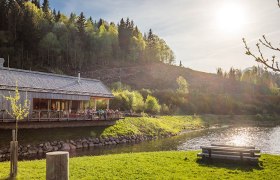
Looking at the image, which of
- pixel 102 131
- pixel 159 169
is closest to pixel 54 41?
pixel 102 131

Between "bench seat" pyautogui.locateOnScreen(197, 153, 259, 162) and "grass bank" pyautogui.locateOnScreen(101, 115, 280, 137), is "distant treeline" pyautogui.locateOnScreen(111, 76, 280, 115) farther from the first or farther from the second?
"bench seat" pyautogui.locateOnScreen(197, 153, 259, 162)

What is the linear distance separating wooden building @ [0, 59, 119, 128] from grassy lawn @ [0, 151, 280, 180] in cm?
2076

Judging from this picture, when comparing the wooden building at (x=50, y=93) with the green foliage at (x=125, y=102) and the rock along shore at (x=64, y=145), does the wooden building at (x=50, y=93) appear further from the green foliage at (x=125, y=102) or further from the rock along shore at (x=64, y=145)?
the green foliage at (x=125, y=102)

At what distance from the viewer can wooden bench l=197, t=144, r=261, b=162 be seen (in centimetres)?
1705

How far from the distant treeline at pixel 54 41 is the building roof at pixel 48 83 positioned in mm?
57342

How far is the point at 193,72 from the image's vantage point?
16875 cm

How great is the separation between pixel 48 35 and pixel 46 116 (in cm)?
7723

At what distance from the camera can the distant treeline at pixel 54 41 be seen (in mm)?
103250

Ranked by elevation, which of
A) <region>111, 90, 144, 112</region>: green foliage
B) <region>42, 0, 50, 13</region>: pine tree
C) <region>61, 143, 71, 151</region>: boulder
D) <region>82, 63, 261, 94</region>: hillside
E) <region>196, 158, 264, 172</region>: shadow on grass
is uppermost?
<region>42, 0, 50, 13</region>: pine tree

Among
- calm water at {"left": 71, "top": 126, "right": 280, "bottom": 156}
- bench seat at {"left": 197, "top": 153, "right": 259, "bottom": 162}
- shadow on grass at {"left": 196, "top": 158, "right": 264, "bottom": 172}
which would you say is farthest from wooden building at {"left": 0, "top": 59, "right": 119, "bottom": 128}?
shadow on grass at {"left": 196, "top": 158, "right": 264, "bottom": 172}

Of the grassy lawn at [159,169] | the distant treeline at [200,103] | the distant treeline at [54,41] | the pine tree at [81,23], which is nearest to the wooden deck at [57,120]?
the grassy lawn at [159,169]

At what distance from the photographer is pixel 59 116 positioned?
1548 inches

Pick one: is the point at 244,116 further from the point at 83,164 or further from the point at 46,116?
the point at 83,164

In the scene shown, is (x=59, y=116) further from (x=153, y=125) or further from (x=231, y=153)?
(x=231, y=153)
